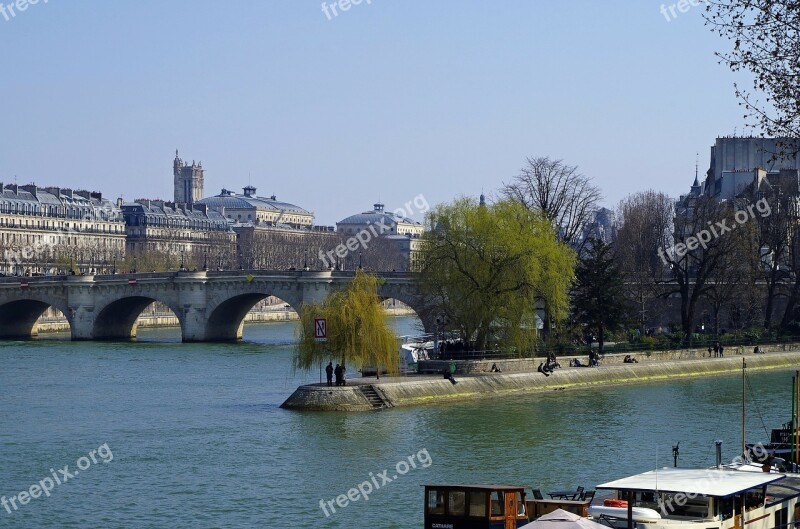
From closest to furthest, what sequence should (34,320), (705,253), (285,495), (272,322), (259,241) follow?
(285,495) < (705,253) < (34,320) < (272,322) < (259,241)

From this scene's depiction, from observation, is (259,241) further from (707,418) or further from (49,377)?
Answer: (707,418)

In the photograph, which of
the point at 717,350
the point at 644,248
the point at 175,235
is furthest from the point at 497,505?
the point at 175,235

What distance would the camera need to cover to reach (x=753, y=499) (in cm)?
2409

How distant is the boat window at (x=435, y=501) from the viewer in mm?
25172

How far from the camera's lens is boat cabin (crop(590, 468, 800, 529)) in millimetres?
22500

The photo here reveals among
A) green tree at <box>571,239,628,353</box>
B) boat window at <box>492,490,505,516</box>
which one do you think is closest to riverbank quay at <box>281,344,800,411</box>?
green tree at <box>571,239,628,353</box>

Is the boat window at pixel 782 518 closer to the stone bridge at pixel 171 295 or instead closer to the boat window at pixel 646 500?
the boat window at pixel 646 500

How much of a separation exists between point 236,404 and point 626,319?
23291 mm

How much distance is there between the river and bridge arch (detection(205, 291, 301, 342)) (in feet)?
96.5

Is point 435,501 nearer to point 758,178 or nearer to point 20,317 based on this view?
point 758,178

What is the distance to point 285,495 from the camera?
108 ft

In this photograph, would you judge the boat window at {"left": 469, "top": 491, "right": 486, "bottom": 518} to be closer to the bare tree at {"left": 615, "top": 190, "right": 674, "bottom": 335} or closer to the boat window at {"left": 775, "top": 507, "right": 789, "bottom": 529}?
the boat window at {"left": 775, "top": 507, "right": 789, "bottom": 529}

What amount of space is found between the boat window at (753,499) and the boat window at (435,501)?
206 inches

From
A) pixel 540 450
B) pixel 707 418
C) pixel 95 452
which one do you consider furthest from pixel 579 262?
pixel 95 452
